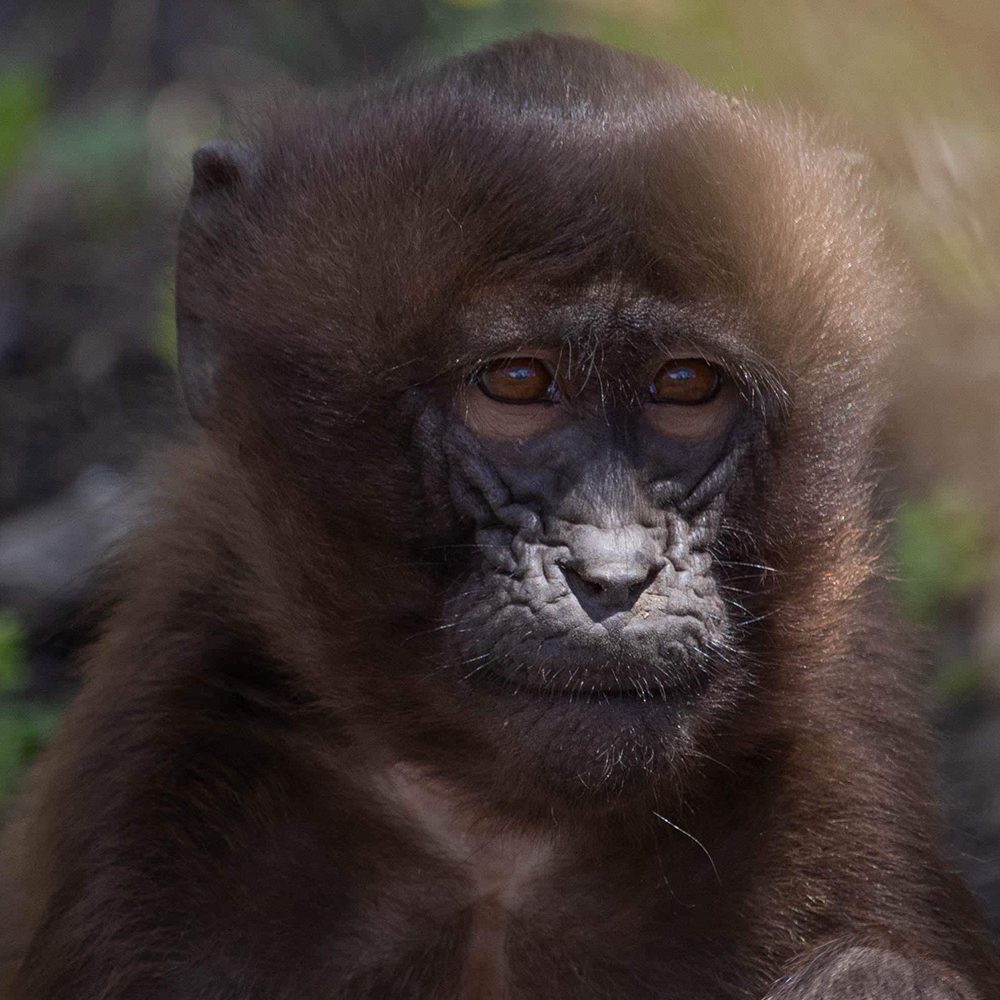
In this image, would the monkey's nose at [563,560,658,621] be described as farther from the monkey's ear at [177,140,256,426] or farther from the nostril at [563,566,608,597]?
the monkey's ear at [177,140,256,426]

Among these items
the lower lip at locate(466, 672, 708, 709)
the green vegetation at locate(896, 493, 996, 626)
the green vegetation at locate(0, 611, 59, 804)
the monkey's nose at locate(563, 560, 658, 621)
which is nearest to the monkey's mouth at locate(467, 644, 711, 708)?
the lower lip at locate(466, 672, 708, 709)

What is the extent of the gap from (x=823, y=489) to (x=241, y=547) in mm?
1353

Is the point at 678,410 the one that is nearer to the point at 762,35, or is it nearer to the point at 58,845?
the point at 762,35

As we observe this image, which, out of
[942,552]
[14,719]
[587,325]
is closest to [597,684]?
[587,325]

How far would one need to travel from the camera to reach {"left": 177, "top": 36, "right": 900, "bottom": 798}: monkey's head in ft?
12.1

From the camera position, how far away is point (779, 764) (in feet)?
14.2

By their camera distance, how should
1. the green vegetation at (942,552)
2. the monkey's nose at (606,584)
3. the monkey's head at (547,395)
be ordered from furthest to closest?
the green vegetation at (942,552)
the monkey's head at (547,395)
the monkey's nose at (606,584)

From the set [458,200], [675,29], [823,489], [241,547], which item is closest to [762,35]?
[675,29]

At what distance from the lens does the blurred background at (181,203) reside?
9.40 feet

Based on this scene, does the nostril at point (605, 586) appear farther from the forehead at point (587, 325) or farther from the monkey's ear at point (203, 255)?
the monkey's ear at point (203, 255)

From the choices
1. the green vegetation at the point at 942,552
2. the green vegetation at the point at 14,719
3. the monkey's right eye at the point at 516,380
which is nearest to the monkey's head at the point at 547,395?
the monkey's right eye at the point at 516,380

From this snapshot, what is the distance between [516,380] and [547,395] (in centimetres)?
7

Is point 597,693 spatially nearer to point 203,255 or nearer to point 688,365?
point 688,365

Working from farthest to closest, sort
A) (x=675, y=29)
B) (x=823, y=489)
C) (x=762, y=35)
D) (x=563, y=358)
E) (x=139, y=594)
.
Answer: (x=139, y=594)
(x=823, y=489)
(x=563, y=358)
(x=675, y=29)
(x=762, y=35)
